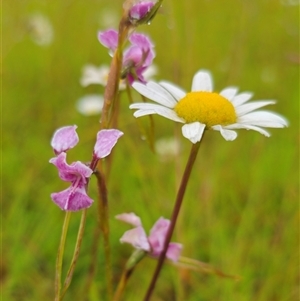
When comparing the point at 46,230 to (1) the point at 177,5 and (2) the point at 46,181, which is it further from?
(1) the point at 177,5

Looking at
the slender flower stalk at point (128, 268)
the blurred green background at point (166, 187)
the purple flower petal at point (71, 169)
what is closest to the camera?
the purple flower petal at point (71, 169)

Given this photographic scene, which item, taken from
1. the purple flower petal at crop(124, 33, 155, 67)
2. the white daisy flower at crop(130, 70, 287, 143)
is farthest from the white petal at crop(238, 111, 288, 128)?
the purple flower petal at crop(124, 33, 155, 67)

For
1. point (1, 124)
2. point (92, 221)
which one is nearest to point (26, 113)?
point (1, 124)

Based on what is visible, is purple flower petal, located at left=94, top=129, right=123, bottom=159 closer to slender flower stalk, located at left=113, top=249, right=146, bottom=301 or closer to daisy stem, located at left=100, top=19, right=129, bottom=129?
daisy stem, located at left=100, top=19, right=129, bottom=129

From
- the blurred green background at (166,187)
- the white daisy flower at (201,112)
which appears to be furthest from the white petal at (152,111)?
the blurred green background at (166,187)

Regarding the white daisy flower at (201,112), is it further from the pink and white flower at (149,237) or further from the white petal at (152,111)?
the pink and white flower at (149,237)

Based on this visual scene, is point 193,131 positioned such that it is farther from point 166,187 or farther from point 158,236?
point 166,187

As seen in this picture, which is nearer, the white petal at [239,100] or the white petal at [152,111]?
the white petal at [152,111]

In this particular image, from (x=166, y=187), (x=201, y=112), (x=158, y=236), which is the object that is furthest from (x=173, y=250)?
(x=166, y=187)
